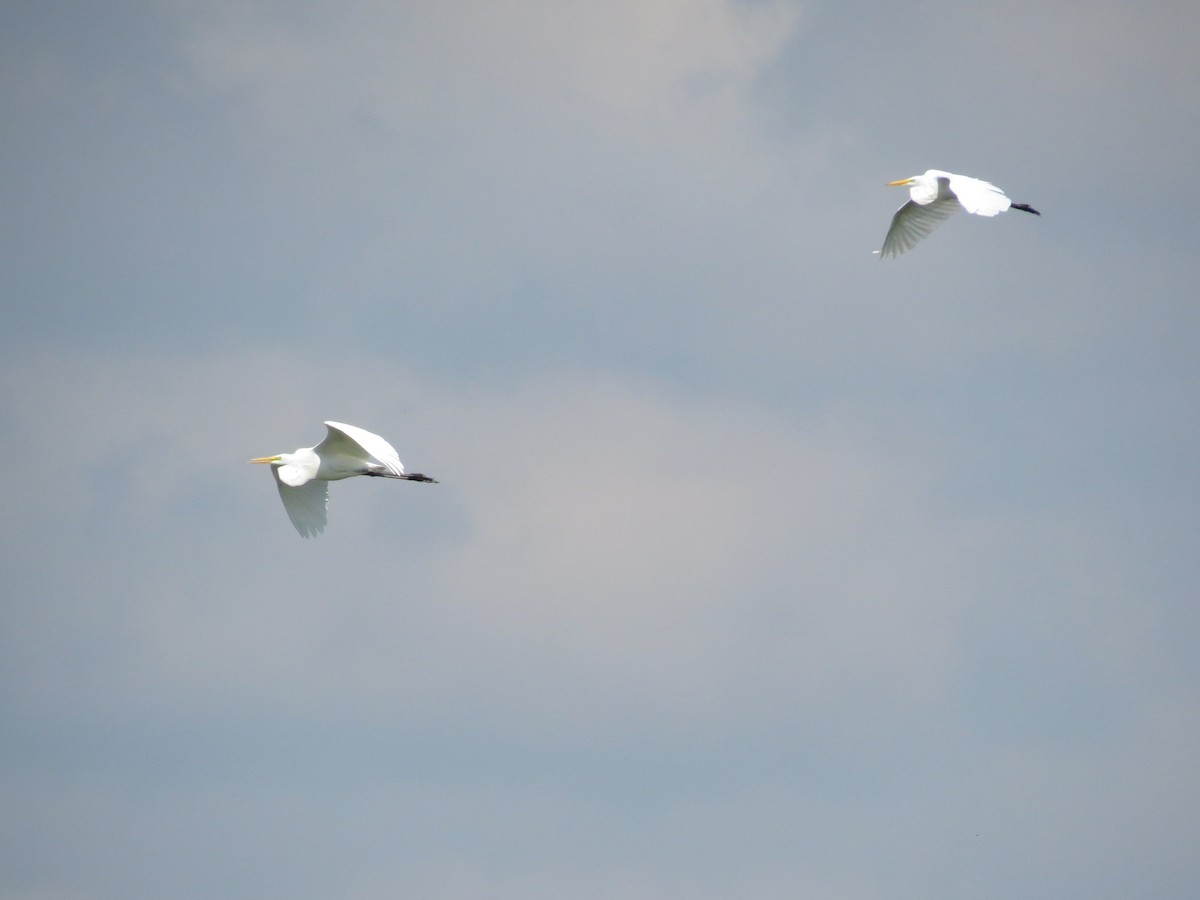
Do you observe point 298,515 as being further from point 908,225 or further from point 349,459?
point 908,225

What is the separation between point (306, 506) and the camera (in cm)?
3547

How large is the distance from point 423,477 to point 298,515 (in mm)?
3039

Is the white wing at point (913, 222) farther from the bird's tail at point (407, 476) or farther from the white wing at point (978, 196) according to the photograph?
the bird's tail at point (407, 476)

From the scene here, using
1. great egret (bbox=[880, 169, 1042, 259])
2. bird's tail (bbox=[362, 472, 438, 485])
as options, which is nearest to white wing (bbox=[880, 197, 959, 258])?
great egret (bbox=[880, 169, 1042, 259])

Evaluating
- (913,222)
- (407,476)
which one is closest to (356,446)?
(407,476)

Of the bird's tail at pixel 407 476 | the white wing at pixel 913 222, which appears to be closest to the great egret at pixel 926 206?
the white wing at pixel 913 222

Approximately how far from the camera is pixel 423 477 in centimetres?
3481

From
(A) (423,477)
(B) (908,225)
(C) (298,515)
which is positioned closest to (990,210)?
(B) (908,225)

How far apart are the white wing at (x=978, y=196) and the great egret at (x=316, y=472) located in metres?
12.5

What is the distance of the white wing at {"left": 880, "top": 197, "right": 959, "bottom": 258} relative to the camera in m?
35.1

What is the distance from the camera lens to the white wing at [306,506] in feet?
116

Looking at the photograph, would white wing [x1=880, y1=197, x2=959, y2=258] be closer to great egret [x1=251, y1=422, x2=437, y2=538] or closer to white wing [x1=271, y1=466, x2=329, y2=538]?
great egret [x1=251, y1=422, x2=437, y2=538]

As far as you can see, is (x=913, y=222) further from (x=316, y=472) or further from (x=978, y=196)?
(x=316, y=472)

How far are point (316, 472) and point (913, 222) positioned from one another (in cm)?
1420
